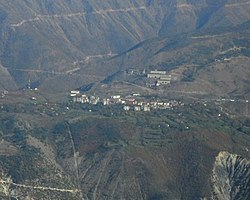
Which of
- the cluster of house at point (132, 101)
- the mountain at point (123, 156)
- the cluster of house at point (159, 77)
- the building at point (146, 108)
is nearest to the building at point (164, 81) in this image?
the cluster of house at point (159, 77)

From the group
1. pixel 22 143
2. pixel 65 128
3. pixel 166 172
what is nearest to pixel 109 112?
pixel 65 128

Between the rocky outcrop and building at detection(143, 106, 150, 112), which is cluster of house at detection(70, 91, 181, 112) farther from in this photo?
the rocky outcrop

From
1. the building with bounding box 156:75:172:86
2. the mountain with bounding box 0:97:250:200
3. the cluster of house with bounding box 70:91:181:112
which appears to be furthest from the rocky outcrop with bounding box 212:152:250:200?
the building with bounding box 156:75:172:86

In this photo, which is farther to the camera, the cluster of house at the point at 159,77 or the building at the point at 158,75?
the building at the point at 158,75

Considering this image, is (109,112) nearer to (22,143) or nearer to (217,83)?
(22,143)

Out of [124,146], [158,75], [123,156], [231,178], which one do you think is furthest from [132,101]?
[231,178]

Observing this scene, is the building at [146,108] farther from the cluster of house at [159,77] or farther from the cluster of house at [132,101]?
the cluster of house at [159,77]
